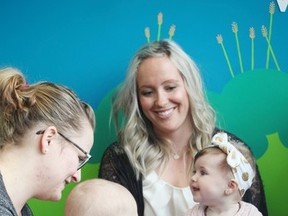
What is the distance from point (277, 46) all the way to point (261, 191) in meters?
0.74

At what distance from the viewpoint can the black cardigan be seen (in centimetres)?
195

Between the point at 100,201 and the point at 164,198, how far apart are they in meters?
0.67

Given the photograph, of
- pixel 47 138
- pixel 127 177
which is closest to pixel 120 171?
pixel 127 177

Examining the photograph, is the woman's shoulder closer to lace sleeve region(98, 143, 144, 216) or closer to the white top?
lace sleeve region(98, 143, 144, 216)

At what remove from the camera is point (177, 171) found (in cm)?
201

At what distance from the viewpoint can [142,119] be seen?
2088 mm

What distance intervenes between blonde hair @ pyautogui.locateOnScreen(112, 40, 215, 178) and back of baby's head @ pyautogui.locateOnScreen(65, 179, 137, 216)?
0.60 meters

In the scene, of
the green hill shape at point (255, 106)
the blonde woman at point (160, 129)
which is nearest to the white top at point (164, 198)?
the blonde woman at point (160, 129)

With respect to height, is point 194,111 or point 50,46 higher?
point 50,46

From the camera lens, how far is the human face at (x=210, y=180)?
1672mm

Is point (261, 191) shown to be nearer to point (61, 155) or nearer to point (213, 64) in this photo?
point (213, 64)

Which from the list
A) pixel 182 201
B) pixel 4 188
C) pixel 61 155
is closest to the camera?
pixel 4 188

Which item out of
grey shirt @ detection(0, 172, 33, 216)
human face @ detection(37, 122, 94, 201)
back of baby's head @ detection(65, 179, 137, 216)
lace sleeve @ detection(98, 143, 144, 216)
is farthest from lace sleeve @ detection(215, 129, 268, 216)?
grey shirt @ detection(0, 172, 33, 216)

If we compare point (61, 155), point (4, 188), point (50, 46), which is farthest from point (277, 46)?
point (4, 188)
